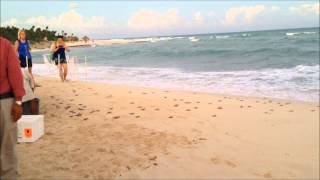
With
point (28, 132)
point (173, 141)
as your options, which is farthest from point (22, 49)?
point (173, 141)

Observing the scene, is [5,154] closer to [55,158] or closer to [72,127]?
[55,158]

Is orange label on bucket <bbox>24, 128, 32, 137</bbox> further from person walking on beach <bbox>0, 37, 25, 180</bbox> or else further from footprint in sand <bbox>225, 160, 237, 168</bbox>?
footprint in sand <bbox>225, 160, 237, 168</bbox>

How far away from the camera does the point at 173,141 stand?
209 inches

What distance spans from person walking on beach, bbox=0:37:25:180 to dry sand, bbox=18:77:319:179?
979 millimetres

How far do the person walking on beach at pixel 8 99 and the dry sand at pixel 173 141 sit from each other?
0.98 m

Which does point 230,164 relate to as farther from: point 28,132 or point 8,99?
point 28,132

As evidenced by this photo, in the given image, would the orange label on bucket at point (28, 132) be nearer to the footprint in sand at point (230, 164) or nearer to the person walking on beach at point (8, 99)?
the person walking on beach at point (8, 99)

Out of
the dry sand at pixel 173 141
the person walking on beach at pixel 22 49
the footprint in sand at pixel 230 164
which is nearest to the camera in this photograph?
the dry sand at pixel 173 141

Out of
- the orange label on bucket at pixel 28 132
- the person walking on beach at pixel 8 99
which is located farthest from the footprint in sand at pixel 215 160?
the orange label on bucket at pixel 28 132

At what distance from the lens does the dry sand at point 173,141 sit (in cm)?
430

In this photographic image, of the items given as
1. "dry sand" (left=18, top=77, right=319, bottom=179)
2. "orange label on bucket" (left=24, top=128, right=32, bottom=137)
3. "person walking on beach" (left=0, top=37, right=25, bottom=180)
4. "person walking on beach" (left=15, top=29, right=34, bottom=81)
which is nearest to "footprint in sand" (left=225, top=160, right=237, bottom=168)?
"dry sand" (left=18, top=77, right=319, bottom=179)

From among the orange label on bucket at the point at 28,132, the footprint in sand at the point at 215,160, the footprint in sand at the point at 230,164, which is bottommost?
the footprint in sand at the point at 230,164

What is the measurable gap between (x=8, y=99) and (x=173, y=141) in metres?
2.65

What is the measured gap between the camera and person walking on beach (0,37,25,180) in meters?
3.11
